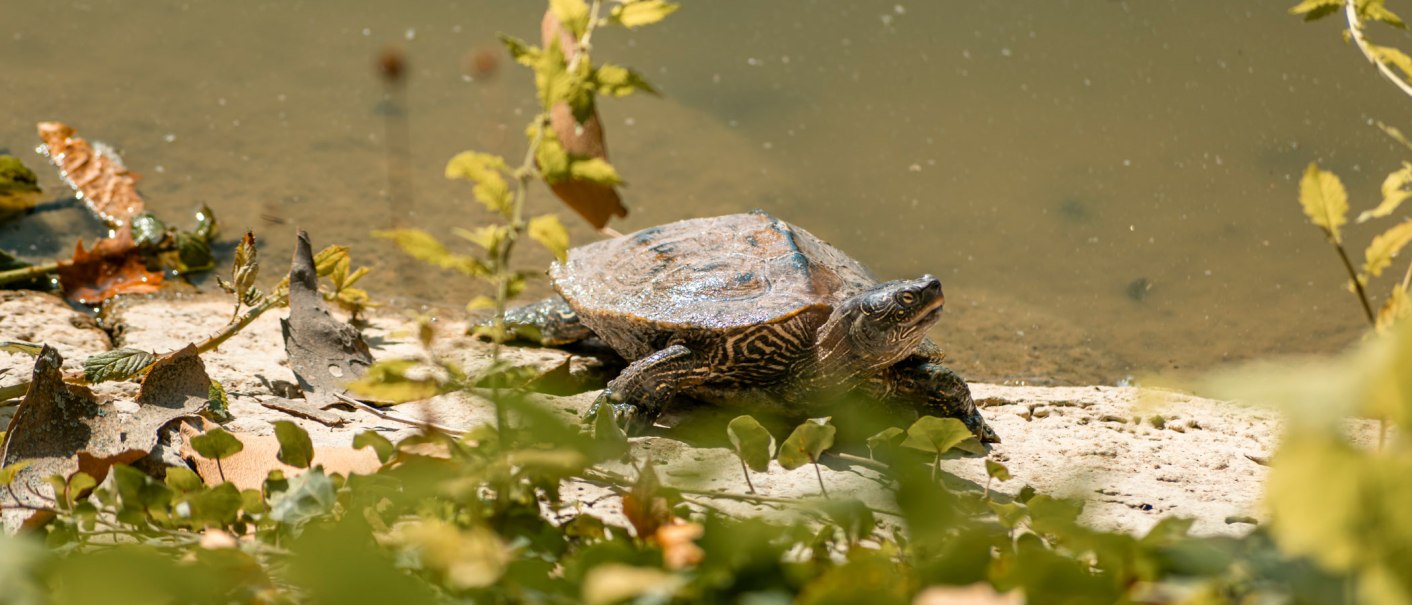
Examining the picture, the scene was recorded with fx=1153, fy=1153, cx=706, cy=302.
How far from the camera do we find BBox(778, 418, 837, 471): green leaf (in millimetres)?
1866

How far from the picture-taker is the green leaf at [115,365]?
261cm

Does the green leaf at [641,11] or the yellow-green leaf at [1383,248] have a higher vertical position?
the green leaf at [641,11]

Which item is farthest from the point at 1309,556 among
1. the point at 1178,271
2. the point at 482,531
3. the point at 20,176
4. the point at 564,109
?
the point at 20,176

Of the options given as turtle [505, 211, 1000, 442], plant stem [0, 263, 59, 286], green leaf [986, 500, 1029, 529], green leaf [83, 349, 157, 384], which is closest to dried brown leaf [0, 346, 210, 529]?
green leaf [83, 349, 157, 384]

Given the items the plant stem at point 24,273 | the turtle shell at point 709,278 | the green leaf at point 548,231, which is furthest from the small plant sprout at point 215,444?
the plant stem at point 24,273

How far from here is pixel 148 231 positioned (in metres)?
4.58

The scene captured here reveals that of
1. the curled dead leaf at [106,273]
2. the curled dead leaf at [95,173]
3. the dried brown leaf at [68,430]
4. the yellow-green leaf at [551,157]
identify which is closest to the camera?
the yellow-green leaf at [551,157]

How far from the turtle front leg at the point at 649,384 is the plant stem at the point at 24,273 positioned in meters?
2.21

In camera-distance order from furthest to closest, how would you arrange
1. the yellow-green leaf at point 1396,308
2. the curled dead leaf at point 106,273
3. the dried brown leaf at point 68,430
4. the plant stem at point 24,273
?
1. the curled dead leaf at point 106,273
2. the plant stem at point 24,273
3. the dried brown leaf at point 68,430
4. the yellow-green leaf at point 1396,308

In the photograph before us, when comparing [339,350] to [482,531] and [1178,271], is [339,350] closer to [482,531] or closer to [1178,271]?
[482,531]

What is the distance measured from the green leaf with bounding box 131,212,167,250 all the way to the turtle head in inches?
115

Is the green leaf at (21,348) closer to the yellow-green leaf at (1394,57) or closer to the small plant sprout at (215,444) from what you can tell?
the small plant sprout at (215,444)

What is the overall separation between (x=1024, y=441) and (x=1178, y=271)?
2774mm

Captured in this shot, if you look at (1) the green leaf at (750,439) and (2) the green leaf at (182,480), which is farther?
(1) the green leaf at (750,439)
